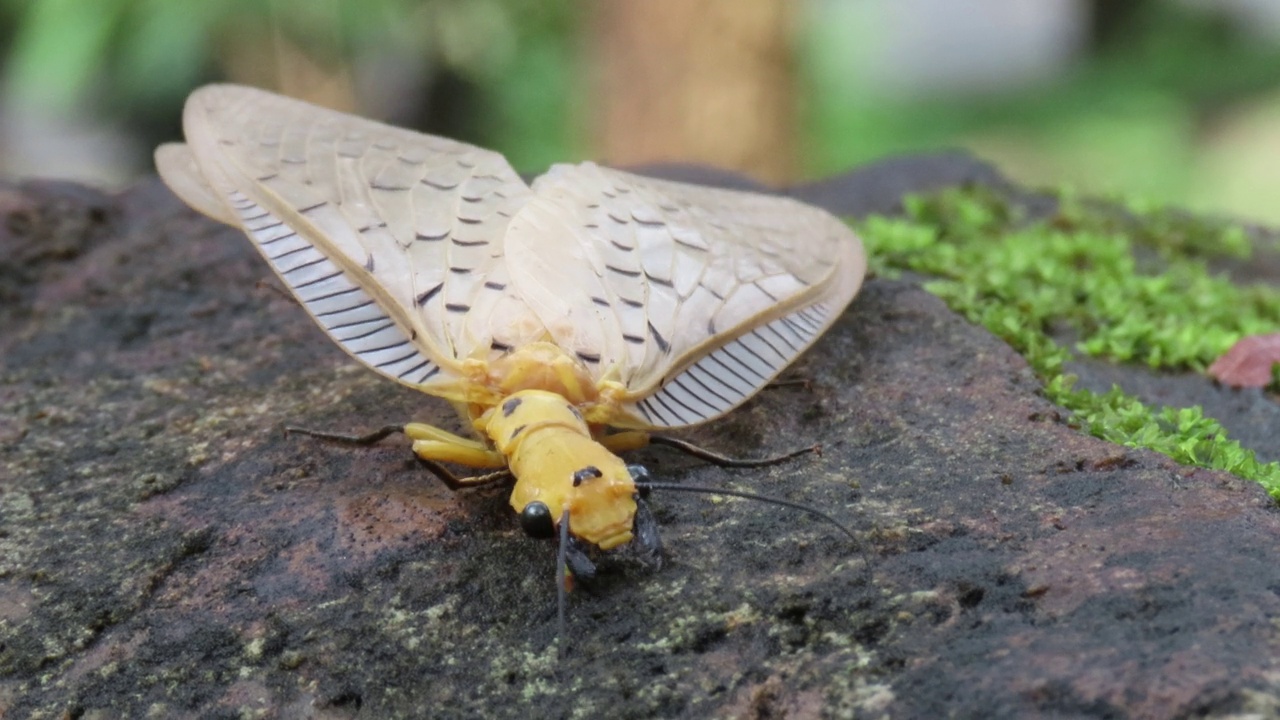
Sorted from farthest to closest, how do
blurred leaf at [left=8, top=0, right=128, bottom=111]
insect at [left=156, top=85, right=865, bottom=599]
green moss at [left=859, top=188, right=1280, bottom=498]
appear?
blurred leaf at [left=8, top=0, right=128, bottom=111]
green moss at [left=859, top=188, right=1280, bottom=498]
insect at [left=156, top=85, right=865, bottom=599]

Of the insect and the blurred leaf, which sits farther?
the blurred leaf

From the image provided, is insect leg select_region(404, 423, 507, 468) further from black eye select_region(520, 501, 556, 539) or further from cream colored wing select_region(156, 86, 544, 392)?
black eye select_region(520, 501, 556, 539)

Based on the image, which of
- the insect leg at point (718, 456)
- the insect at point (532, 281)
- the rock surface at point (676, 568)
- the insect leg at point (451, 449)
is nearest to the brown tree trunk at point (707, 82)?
the insect at point (532, 281)

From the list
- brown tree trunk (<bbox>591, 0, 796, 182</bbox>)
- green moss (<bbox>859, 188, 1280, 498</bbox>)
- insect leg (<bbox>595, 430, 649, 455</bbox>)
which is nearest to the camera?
insect leg (<bbox>595, 430, 649, 455</bbox>)

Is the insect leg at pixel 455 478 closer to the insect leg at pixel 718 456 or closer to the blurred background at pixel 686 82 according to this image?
the insect leg at pixel 718 456

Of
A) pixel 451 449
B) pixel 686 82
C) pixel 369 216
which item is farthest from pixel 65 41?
pixel 451 449

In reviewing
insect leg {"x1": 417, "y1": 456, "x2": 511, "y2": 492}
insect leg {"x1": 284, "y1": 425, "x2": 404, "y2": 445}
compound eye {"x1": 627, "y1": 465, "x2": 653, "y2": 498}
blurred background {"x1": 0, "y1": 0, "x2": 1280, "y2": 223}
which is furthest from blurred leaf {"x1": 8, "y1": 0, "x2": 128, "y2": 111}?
compound eye {"x1": 627, "y1": 465, "x2": 653, "y2": 498}
